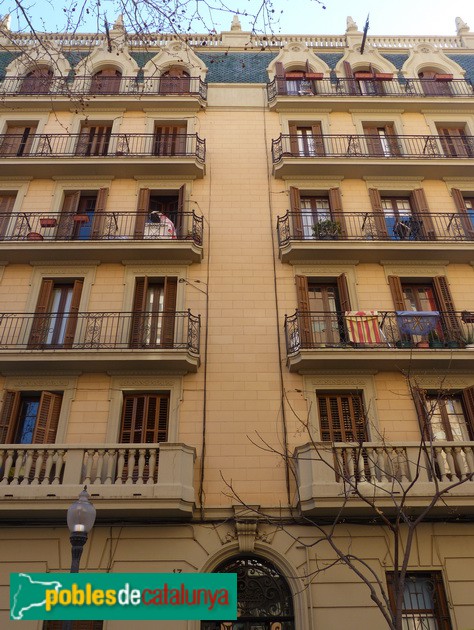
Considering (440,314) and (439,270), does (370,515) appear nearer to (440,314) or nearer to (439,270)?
(440,314)

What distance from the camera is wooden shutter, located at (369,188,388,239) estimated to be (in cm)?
1548

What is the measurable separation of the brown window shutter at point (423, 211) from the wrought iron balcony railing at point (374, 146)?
127 cm

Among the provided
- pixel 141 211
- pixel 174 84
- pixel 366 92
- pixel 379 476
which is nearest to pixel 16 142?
pixel 141 211

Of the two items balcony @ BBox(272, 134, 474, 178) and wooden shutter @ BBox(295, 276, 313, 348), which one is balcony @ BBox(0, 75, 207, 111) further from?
wooden shutter @ BBox(295, 276, 313, 348)

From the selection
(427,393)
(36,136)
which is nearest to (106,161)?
(36,136)

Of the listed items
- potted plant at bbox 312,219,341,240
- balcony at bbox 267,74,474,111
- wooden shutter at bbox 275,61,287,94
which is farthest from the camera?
wooden shutter at bbox 275,61,287,94

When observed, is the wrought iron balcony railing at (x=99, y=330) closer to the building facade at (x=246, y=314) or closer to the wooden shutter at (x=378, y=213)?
the building facade at (x=246, y=314)

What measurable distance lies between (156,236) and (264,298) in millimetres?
3601

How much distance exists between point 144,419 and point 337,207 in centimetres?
857

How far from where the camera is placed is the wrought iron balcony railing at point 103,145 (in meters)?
16.8

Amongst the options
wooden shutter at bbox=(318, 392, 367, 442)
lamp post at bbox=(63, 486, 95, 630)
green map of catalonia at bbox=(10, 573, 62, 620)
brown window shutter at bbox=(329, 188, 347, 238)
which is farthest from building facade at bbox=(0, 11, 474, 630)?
green map of catalonia at bbox=(10, 573, 62, 620)

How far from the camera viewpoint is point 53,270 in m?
14.9

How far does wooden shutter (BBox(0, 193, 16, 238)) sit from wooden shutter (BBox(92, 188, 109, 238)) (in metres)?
2.63

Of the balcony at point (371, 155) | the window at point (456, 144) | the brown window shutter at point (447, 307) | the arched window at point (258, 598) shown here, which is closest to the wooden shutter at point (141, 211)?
the balcony at point (371, 155)
